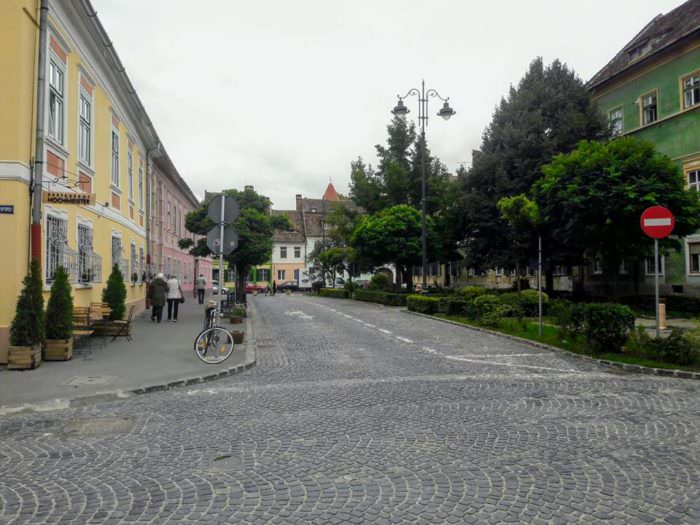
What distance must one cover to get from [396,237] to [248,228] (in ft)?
37.8

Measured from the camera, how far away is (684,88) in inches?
1012

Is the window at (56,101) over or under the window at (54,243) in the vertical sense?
over

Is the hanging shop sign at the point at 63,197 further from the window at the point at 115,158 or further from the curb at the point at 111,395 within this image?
the window at the point at 115,158

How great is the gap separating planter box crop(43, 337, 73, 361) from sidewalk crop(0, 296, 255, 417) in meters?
0.15

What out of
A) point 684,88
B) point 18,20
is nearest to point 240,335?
point 18,20

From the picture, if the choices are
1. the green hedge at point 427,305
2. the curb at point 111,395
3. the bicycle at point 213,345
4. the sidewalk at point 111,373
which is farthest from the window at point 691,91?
the curb at point 111,395

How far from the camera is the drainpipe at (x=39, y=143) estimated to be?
10633 mm

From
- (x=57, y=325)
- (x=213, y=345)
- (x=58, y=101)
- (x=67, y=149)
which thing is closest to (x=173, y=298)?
(x=67, y=149)

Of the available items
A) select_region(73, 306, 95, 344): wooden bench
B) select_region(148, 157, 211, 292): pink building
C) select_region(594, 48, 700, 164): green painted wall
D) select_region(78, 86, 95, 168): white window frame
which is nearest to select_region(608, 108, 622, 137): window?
select_region(594, 48, 700, 164): green painted wall

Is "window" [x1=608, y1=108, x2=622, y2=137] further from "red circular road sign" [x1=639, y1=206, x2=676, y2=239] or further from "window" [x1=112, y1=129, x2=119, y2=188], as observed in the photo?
"window" [x1=112, y1=129, x2=119, y2=188]

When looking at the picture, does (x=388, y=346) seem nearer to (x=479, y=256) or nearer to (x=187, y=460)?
(x=187, y=460)

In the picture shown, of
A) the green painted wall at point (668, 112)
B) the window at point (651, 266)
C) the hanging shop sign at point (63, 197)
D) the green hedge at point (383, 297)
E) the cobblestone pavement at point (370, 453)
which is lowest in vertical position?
the cobblestone pavement at point (370, 453)

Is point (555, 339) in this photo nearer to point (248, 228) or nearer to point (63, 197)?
point (63, 197)

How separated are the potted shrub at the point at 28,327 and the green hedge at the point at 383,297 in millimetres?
21704
